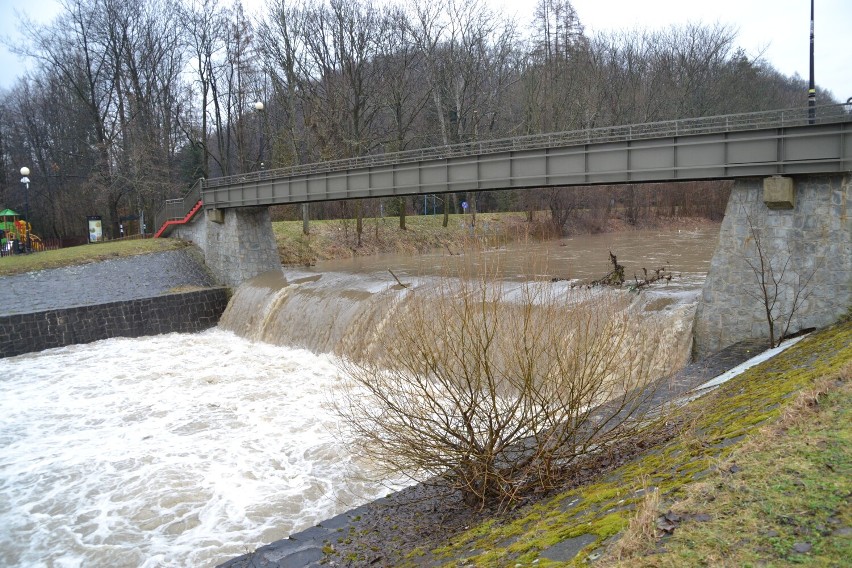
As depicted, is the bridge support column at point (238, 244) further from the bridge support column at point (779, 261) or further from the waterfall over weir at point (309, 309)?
the bridge support column at point (779, 261)

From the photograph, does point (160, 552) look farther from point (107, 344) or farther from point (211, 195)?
point (211, 195)

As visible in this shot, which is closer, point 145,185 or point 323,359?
point 323,359

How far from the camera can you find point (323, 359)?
20.2 meters

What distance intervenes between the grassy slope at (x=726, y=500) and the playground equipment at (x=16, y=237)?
34853mm

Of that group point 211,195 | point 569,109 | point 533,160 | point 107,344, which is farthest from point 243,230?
point 569,109

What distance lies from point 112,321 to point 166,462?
50.1 ft

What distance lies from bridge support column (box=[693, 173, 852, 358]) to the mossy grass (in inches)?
1095

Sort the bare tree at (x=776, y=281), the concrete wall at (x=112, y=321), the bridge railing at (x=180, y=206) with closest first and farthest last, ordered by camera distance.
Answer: the bare tree at (x=776, y=281) → the concrete wall at (x=112, y=321) → the bridge railing at (x=180, y=206)

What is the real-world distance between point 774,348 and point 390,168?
611 inches

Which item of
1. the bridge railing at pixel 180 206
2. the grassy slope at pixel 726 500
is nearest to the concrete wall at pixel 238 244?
the bridge railing at pixel 180 206

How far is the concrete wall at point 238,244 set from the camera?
31.0m

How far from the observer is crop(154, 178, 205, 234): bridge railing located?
113 ft

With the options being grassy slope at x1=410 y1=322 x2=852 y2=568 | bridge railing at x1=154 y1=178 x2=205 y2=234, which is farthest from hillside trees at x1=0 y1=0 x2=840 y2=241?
grassy slope at x1=410 y1=322 x2=852 y2=568

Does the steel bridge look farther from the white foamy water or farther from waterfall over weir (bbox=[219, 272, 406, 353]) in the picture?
the white foamy water
